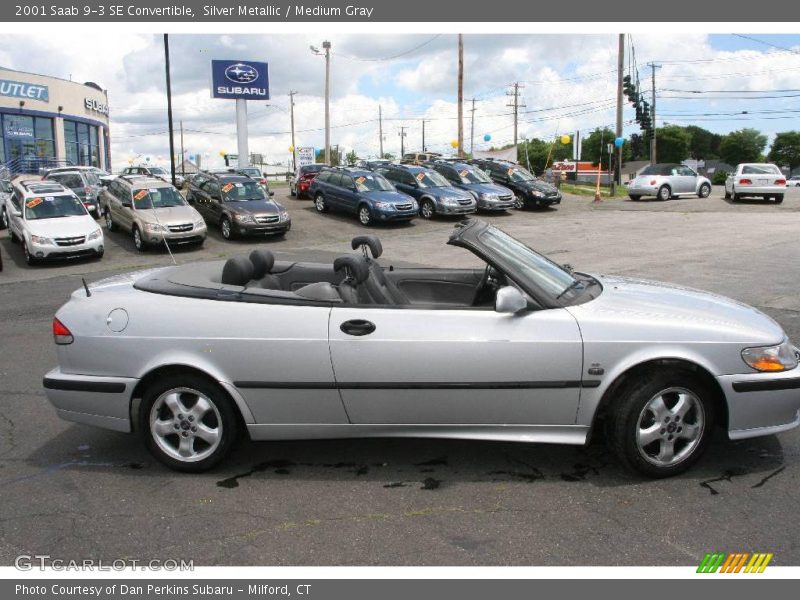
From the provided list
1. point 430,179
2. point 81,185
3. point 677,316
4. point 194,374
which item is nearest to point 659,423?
point 677,316

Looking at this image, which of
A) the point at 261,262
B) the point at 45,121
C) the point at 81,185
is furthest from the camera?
the point at 45,121

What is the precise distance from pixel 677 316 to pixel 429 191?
20.3 metres

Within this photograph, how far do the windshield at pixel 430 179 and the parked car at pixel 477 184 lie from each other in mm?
830

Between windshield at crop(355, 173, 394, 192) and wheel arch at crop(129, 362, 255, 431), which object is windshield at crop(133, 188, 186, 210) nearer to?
windshield at crop(355, 173, 394, 192)

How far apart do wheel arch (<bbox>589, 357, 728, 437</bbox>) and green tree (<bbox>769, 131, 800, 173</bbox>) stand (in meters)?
129

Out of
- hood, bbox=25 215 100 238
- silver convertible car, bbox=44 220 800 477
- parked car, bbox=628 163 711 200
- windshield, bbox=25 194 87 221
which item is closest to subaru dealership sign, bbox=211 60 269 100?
parked car, bbox=628 163 711 200

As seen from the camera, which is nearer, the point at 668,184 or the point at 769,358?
the point at 769,358

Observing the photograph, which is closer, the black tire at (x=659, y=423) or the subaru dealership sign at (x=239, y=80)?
the black tire at (x=659, y=423)

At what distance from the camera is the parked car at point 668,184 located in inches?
1153

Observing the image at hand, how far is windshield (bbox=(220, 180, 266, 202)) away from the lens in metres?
19.9

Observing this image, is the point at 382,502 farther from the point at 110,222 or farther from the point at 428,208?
the point at 428,208

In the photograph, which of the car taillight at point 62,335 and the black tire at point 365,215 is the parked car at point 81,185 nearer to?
the black tire at point 365,215

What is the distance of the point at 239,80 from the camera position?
4122cm

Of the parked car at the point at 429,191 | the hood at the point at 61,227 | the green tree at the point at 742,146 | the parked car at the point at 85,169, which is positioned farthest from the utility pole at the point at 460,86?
the green tree at the point at 742,146
